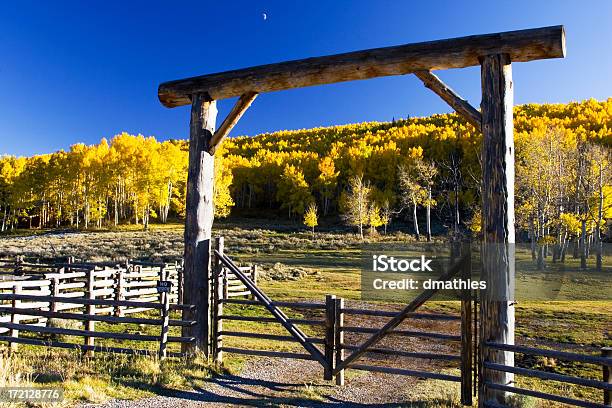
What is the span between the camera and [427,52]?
23.2 ft

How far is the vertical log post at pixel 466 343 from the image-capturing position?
6.78m

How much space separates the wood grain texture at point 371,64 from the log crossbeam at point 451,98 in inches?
6.1

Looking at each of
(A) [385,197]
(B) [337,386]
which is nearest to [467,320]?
(B) [337,386]

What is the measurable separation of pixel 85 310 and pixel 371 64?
8641 millimetres

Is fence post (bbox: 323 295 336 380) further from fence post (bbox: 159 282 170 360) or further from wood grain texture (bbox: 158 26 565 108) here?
wood grain texture (bbox: 158 26 565 108)

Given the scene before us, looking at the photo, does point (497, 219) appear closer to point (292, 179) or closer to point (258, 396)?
point (258, 396)

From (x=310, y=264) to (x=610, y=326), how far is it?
21019mm

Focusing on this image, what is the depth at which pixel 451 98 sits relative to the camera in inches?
274

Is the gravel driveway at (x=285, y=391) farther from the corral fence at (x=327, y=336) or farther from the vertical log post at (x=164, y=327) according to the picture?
the vertical log post at (x=164, y=327)

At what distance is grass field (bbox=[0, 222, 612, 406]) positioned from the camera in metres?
7.15

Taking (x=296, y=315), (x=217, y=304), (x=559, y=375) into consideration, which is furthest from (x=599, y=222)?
(x=217, y=304)

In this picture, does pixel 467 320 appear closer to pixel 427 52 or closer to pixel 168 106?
pixel 427 52

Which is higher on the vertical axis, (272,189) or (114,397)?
(272,189)

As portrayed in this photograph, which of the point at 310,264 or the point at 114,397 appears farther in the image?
the point at 310,264
